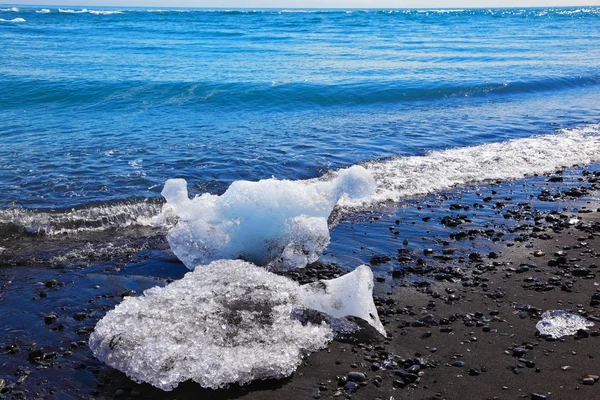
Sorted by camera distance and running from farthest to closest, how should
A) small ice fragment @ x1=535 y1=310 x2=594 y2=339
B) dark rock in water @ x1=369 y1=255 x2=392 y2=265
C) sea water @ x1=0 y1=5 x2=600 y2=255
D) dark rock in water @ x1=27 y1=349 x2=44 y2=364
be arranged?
1. sea water @ x1=0 y1=5 x2=600 y2=255
2. dark rock in water @ x1=369 y1=255 x2=392 y2=265
3. small ice fragment @ x1=535 y1=310 x2=594 y2=339
4. dark rock in water @ x1=27 y1=349 x2=44 y2=364

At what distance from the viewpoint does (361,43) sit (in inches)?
1459

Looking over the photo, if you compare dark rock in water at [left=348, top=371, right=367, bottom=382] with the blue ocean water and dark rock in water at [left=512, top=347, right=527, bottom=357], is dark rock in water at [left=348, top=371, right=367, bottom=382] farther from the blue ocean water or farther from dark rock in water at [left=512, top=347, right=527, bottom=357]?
the blue ocean water

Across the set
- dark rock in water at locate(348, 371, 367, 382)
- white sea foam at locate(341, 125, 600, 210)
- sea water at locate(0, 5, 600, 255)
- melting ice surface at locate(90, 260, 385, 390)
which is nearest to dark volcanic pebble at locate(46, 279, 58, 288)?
melting ice surface at locate(90, 260, 385, 390)

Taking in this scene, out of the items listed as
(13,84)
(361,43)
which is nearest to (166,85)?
(13,84)

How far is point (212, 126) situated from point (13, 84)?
27.9 ft

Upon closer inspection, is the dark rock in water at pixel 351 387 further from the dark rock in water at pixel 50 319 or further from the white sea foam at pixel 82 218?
the white sea foam at pixel 82 218

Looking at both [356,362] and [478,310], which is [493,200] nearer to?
[478,310]

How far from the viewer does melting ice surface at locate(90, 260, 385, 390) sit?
4.90m

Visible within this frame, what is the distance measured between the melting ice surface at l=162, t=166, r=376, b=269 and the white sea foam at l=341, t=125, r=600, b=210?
5.58ft

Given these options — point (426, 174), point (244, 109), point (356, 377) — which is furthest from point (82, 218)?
point (244, 109)

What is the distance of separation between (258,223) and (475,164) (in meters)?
6.22

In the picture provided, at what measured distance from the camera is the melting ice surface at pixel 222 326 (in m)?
4.90

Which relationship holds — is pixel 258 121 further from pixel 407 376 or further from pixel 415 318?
pixel 407 376

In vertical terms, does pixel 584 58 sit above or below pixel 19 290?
above
